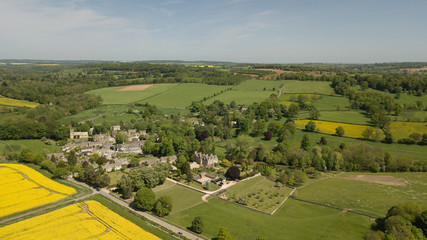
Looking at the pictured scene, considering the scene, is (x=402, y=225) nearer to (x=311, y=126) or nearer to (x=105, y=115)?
(x=311, y=126)

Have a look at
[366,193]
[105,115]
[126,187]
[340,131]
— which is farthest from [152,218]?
[105,115]

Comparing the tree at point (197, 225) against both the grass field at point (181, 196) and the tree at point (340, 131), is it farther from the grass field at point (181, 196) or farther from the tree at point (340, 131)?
the tree at point (340, 131)

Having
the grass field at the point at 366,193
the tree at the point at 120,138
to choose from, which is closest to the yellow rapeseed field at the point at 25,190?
the tree at the point at 120,138

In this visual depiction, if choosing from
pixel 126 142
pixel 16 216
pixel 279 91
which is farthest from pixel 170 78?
pixel 16 216

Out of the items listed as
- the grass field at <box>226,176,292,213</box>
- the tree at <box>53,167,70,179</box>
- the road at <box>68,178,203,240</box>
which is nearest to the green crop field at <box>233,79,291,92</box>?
the grass field at <box>226,176,292,213</box>

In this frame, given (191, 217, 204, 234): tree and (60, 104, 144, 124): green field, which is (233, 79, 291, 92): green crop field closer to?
(60, 104, 144, 124): green field
